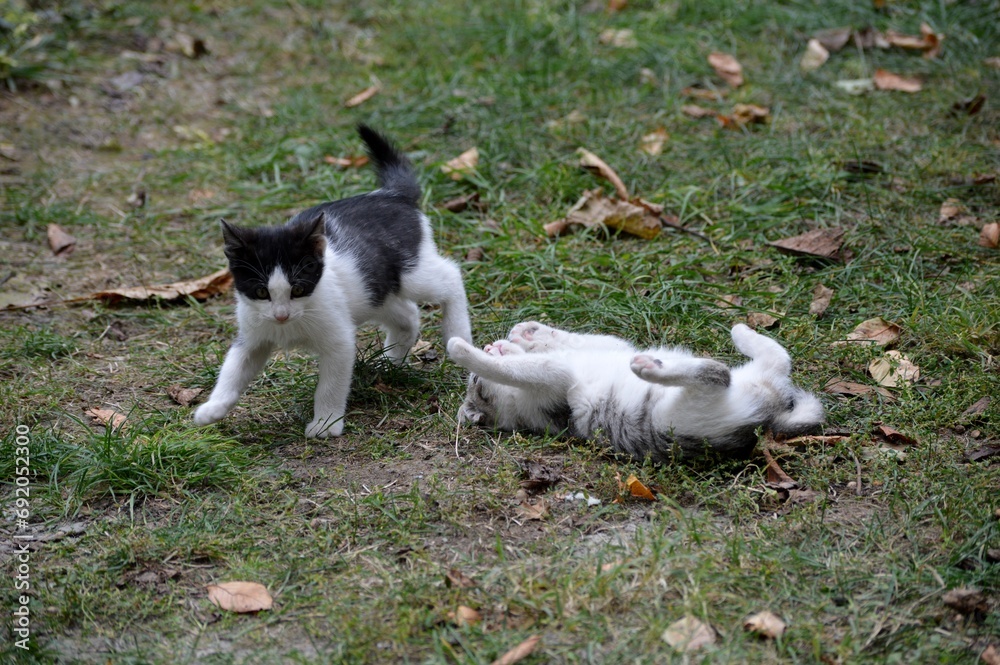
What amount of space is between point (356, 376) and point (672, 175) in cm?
231

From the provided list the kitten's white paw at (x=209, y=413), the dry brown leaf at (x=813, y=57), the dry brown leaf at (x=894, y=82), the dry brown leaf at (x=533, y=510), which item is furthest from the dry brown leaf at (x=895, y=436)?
the dry brown leaf at (x=813, y=57)

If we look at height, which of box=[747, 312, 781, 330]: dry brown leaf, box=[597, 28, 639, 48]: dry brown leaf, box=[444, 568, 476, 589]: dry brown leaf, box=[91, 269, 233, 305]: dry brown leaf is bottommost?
box=[91, 269, 233, 305]: dry brown leaf

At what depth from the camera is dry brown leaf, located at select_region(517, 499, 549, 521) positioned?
297cm

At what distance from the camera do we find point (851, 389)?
3.59 meters

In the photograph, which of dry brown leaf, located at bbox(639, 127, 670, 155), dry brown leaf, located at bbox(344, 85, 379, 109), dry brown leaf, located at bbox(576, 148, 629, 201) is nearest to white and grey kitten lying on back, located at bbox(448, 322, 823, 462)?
dry brown leaf, located at bbox(576, 148, 629, 201)

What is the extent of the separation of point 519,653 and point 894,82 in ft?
16.4

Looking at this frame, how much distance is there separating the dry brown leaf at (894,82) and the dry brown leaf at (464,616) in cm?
486

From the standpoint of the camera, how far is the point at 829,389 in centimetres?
362

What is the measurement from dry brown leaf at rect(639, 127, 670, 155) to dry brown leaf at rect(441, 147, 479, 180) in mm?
989

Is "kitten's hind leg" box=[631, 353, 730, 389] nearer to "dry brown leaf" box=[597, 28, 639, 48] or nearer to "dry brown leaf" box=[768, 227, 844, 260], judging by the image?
"dry brown leaf" box=[768, 227, 844, 260]

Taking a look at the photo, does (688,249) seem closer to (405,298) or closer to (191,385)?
(405,298)

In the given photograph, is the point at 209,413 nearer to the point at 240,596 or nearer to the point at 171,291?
the point at 240,596

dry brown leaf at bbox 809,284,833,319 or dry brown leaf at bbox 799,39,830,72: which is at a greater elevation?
dry brown leaf at bbox 799,39,830,72

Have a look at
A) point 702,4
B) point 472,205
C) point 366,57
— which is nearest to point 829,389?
point 472,205
